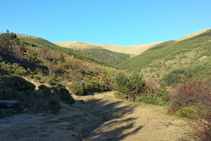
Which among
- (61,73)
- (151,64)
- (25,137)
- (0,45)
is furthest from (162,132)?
(151,64)

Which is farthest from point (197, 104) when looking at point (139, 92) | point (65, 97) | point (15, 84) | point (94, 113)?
point (139, 92)

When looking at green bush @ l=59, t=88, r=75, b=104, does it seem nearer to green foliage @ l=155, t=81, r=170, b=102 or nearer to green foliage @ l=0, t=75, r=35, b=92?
green foliage @ l=0, t=75, r=35, b=92

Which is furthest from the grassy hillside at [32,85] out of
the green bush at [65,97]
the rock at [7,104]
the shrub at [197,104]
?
the shrub at [197,104]

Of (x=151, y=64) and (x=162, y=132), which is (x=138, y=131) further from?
(x=151, y=64)

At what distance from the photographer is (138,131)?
6.96 meters

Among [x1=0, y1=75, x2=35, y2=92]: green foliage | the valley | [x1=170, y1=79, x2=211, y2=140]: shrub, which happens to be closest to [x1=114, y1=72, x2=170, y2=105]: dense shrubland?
the valley

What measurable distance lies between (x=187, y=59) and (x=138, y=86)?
35.4 m

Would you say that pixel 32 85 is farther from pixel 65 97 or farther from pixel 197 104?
pixel 197 104

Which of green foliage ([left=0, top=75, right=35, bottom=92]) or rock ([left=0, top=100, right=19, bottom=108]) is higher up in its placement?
green foliage ([left=0, top=75, right=35, bottom=92])

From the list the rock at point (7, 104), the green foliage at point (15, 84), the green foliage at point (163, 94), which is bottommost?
the green foliage at point (163, 94)

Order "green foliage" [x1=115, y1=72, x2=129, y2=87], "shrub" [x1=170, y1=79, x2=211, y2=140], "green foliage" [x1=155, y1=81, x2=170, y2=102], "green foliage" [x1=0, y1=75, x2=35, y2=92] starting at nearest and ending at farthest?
"shrub" [x1=170, y1=79, x2=211, y2=140]
"green foliage" [x1=0, y1=75, x2=35, y2=92]
"green foliage" [x1=155, y1=81, x2=170, y2=102]
"green foliage" [x1=115, y1=72, x2=129, y2=87]

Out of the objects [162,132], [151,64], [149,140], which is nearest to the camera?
[149,140]

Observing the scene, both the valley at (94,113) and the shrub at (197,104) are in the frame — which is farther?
the valley at (94,113)

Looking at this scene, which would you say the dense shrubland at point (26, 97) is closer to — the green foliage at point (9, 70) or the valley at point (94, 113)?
the valley at point (94, 113)
